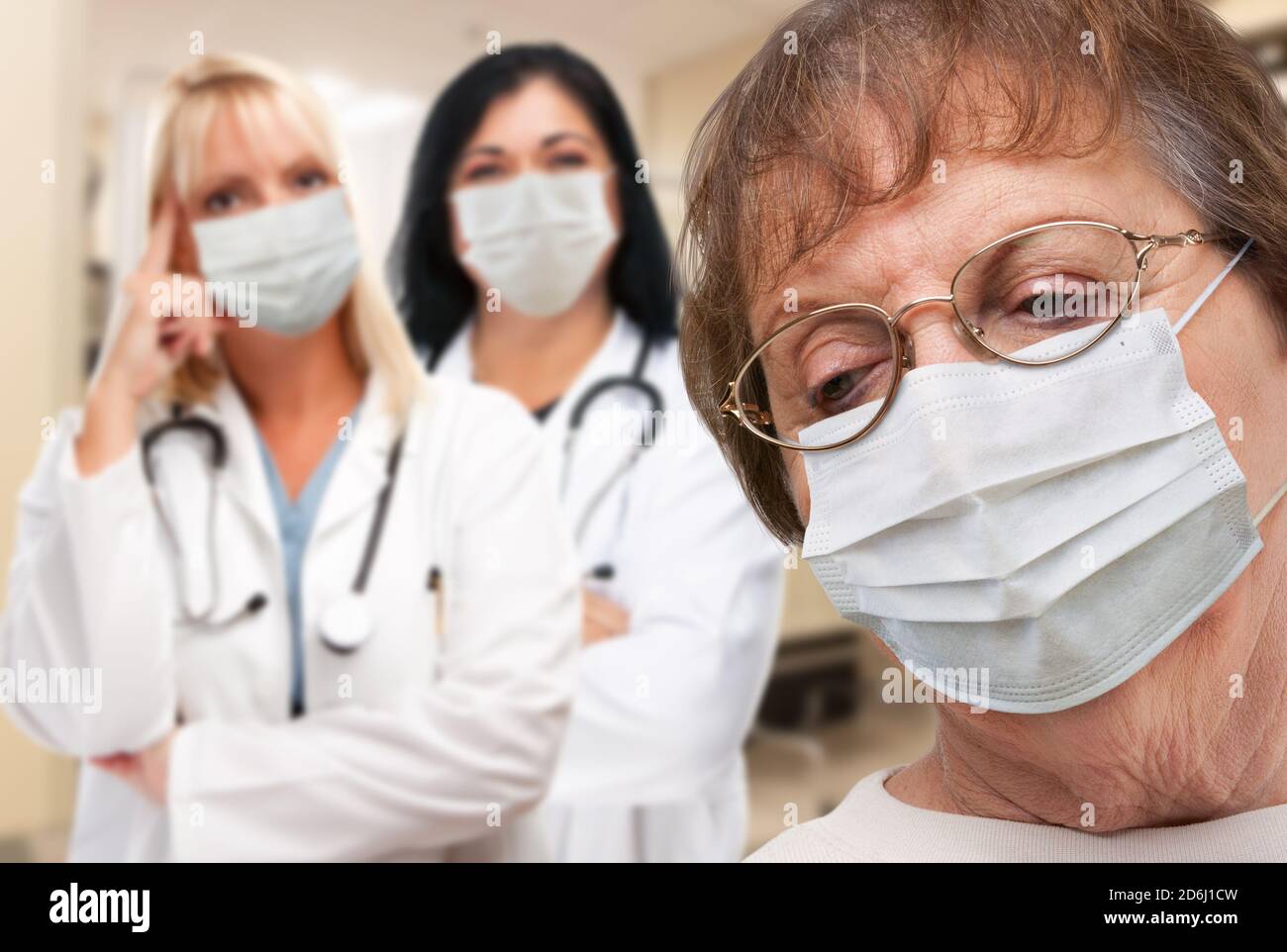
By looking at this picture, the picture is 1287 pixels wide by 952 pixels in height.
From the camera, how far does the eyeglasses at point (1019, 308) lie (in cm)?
66

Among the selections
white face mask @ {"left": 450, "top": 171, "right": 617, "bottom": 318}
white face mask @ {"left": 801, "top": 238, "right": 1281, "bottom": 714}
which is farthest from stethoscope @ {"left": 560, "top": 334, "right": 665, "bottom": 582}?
white face mask @ {"left": 801, "top": 238, "right": 1281, "bottom": 714}

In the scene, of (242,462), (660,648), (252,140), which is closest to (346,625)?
(242,462)

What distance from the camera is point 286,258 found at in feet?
4.51

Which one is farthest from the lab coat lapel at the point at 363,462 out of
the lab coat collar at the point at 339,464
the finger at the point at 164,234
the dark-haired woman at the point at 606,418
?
the finger at the point at 164,234

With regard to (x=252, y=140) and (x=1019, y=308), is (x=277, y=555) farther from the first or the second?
(x=1019, y=308)

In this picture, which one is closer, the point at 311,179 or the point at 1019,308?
the point at 1019,308

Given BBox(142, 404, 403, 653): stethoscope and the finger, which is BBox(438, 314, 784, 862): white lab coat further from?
the finger

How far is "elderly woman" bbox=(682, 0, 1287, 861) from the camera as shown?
2.17 feet

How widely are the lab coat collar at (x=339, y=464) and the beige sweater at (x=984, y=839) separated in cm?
75

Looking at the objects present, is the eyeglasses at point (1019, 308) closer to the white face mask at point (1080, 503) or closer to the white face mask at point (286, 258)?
the white face mask at point (1080, 503)

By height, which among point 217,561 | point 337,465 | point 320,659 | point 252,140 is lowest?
point 320,659

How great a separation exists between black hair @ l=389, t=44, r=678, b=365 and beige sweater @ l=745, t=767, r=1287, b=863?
776 mm

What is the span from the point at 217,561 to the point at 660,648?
1.98 feet

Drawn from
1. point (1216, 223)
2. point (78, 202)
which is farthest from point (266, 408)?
point (1216, 223)
